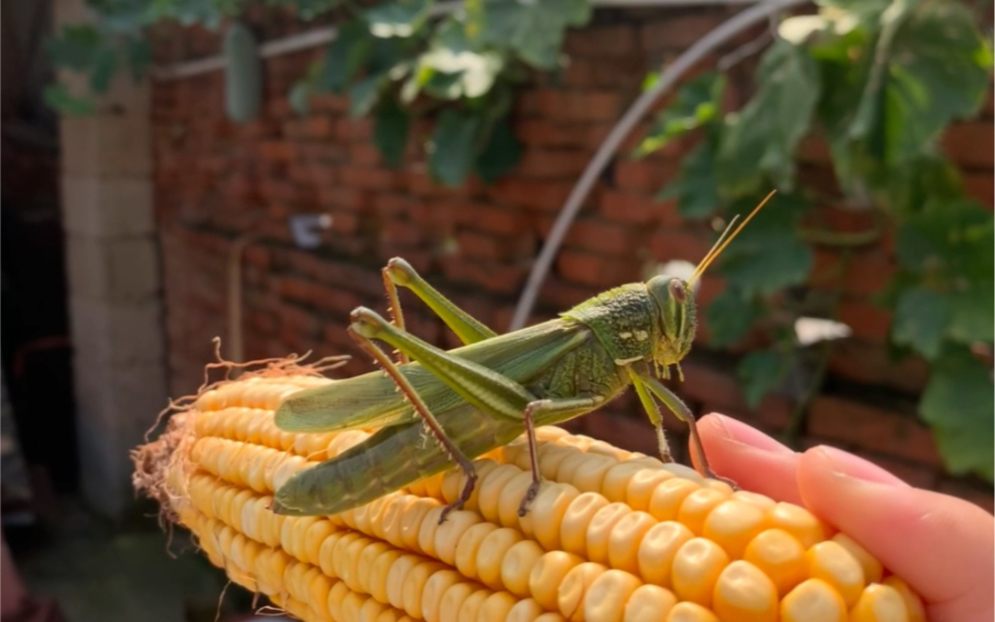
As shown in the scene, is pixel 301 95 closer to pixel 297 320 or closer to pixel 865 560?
pixel 297 320

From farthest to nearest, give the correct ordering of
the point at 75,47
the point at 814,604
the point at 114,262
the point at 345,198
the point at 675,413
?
the point at 114,262, the point at 75,47, the point at 345,198, the point at 675,413, the point at 814,604

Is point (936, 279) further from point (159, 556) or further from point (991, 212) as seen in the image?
point (159, 556)

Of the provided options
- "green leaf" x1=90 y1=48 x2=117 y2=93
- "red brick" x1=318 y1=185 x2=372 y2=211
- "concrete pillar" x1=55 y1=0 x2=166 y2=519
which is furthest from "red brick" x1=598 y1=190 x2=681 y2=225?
"concrete pillar" x1=55 y1=0 x2=166 y2=519

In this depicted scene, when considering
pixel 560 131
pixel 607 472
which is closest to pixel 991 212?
pixel 560 131

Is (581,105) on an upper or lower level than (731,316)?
upper

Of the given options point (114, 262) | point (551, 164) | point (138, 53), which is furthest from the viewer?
point (114, 262)

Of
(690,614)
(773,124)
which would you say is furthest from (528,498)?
(773,124)

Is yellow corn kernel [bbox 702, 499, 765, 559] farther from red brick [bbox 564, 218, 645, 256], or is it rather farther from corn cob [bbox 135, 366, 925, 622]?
red brick [bbox 564, 218, 645, 256]
